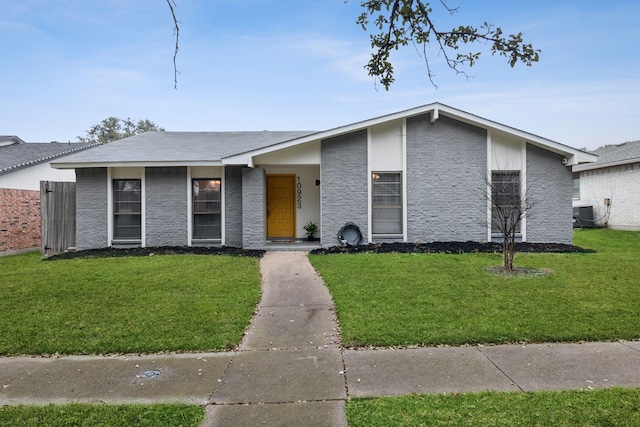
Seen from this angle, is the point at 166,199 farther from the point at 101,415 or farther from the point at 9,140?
the point at 9,140

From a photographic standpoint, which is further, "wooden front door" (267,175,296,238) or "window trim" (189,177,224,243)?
"wooden front door" (267,175,296,238)

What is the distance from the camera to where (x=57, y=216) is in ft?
41.4

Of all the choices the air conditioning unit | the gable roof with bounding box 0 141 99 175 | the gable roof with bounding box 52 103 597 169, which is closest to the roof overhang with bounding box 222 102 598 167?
the gable roof with bounding box 52 103 597 169

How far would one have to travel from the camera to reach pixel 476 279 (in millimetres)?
7887

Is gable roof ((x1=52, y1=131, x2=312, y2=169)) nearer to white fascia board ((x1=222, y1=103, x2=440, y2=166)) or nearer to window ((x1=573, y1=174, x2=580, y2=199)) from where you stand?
white fascia board ((x1=222, y1=103, x2=440, y2=166))

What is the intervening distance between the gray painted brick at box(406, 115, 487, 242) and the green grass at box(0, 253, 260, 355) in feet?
18.1

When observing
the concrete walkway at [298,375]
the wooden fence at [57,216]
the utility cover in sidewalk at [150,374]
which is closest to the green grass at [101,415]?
the concrete walkway at [298,375]

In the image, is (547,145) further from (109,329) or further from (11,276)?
(11,276)

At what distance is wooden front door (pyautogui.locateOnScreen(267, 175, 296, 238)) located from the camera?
14312 millimetres

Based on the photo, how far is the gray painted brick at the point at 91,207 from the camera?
1246 cm

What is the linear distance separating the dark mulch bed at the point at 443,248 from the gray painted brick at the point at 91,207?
22.4 ft

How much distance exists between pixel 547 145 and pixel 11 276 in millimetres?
14503

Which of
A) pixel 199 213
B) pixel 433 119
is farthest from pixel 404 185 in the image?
pixel 199 213

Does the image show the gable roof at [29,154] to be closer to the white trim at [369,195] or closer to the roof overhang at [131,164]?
the roof overhang at [131,164]
